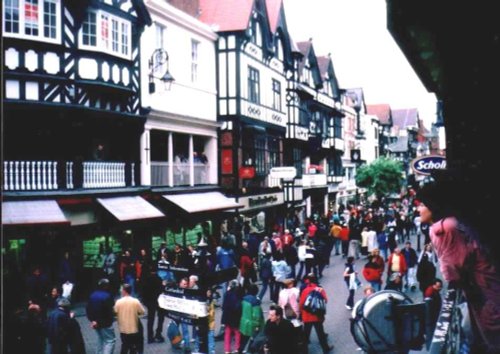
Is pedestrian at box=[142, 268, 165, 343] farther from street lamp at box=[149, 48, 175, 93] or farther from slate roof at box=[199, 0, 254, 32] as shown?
slate roof at box=[199, 0, 254, 32]

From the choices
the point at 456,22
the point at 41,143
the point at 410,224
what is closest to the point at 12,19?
the point at 41,143

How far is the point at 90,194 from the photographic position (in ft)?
59.9

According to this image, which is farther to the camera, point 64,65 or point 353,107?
point 353,107

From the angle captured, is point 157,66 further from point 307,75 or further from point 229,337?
point 307,75

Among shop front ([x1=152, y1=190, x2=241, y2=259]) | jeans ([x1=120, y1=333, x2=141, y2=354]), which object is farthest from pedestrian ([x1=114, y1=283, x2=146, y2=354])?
shop front ([x1=152, y1=190, x2=241, y2=259])

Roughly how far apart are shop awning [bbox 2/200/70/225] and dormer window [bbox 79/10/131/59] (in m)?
5.21

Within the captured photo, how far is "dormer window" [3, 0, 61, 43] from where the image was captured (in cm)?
1655

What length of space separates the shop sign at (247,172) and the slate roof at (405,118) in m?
68.9

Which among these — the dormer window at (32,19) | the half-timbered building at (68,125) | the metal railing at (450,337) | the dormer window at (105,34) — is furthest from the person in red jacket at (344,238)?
the metal railing at (450,337)

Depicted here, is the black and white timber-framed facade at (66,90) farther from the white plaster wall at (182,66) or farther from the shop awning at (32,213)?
the white plaster wall at (182,66)

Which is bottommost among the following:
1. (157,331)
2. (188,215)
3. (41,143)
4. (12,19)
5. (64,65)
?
(157,331)

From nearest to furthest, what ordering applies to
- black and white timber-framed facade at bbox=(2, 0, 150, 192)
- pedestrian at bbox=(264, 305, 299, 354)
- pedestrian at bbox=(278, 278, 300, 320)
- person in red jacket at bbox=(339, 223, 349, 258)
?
pedestrian at bbox=(264, 305, 299, 354), pedestrian at bbox=(278, 278, 300, 320), black and white timber-framed facade at bbox=(2, 0, 150, 192), person in red jacket at bbox=(339, 223, 349, 258)

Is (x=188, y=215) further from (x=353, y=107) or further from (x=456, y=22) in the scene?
(x=353, y=107)

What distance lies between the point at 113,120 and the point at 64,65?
2.66 meters
